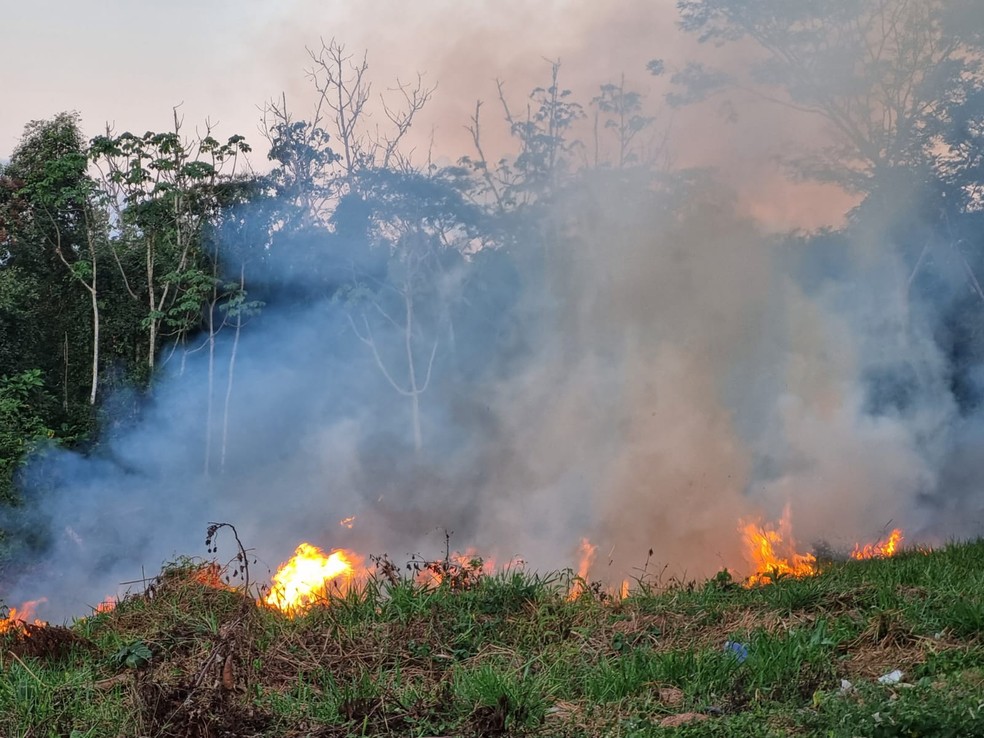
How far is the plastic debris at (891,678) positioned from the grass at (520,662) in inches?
2.7

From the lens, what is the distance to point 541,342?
52.8ft

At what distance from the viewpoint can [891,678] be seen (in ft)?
15.4

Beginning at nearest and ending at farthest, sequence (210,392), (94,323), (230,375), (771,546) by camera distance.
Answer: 1. (771,546)
2. (210,392)
3. (230,375)
4. (94,323)

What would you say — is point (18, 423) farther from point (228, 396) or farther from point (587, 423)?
point (587, 423)

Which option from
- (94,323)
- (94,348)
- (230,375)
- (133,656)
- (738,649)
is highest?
(94,323)

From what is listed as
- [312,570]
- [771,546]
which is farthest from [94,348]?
[771,546]

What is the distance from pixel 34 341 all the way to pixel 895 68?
52.8 ft

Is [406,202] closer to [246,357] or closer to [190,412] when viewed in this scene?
[246,357]

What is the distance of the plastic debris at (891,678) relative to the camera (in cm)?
463

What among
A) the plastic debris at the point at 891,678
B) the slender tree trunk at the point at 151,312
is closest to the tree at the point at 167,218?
the slender tree trunk at the point at 151,312

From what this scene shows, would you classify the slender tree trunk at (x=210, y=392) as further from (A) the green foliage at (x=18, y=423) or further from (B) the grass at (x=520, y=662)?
(B) the grass at (x=520, y=662)

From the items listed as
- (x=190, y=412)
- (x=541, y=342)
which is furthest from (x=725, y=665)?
(x=190, y=412)

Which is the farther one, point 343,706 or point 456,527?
point 456,527

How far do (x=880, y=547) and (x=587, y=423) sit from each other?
457cm
